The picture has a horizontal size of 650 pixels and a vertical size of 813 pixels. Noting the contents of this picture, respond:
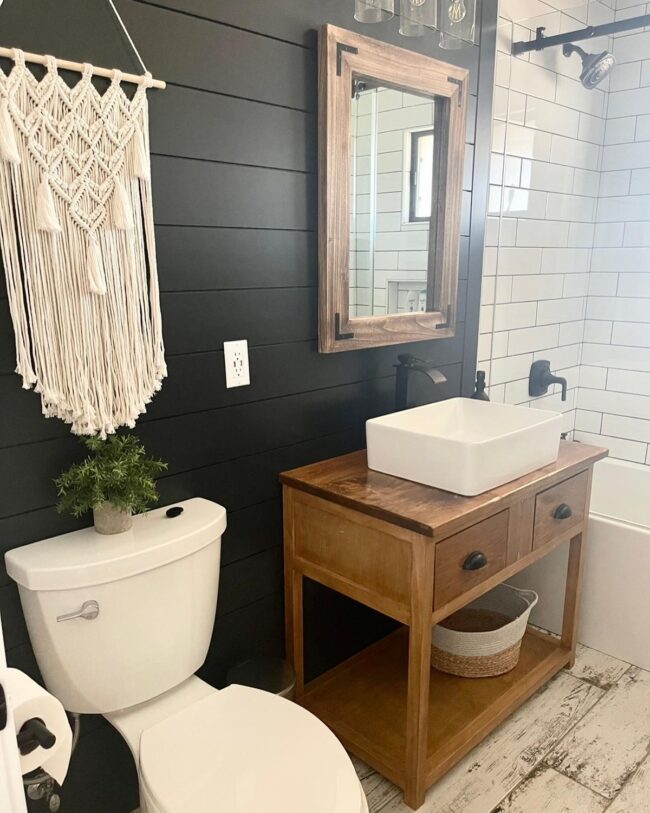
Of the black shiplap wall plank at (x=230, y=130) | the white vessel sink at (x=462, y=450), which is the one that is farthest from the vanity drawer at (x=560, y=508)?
the black shiplap wall plank at (x=230, y=130)

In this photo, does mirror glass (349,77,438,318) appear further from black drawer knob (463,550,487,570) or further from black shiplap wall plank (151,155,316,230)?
black drawer knob (463,550,487,570)

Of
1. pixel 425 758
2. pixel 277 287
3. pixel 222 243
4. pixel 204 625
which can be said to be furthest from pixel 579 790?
pixel 222 243

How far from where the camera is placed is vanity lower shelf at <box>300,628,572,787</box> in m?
1.74

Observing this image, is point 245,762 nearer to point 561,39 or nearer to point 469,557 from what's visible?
point 469,557

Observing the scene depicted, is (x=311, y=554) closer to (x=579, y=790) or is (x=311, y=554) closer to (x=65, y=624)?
(x=65, y=624)

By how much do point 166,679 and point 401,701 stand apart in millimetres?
836

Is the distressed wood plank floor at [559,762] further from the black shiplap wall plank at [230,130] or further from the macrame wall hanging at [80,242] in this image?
the black shiplap wall plank at [230,130]

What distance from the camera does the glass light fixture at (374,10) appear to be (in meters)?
1.52

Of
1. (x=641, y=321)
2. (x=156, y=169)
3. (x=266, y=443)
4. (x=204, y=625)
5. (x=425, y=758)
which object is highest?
(x=156, y=169)

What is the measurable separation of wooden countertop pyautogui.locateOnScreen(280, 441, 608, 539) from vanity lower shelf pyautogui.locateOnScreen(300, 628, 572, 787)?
0.68 metres

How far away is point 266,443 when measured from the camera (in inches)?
68.3

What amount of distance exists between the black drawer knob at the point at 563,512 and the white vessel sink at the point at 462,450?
0.16 meters

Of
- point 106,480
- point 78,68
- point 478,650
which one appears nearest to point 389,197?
point 78,68

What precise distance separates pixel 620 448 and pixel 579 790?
1.60m
